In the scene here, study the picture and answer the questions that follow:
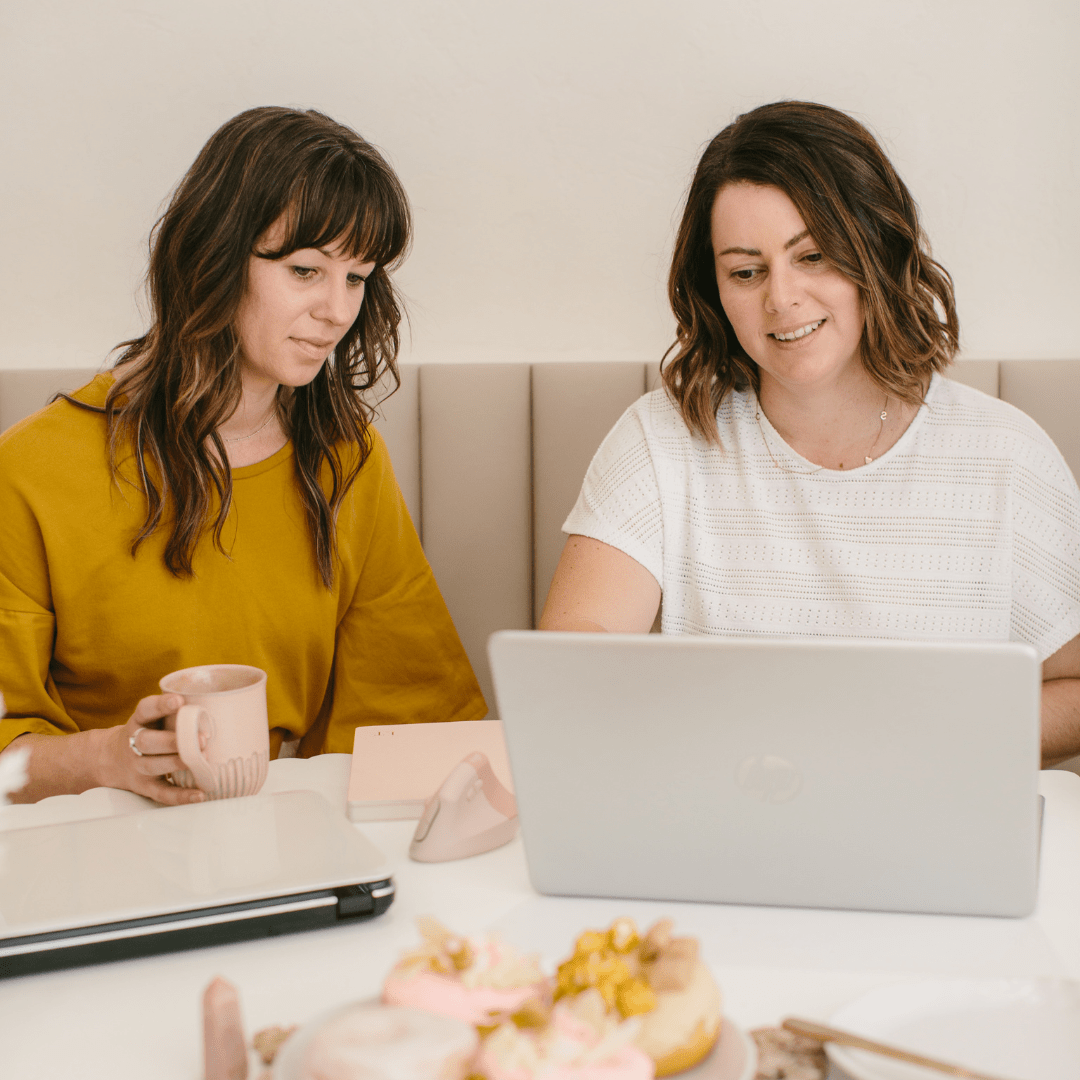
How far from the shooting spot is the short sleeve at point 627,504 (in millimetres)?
1256

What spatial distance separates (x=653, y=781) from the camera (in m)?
0.60

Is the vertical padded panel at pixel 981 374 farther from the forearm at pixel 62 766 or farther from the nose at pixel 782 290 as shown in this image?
the forearm at pixel 62 766

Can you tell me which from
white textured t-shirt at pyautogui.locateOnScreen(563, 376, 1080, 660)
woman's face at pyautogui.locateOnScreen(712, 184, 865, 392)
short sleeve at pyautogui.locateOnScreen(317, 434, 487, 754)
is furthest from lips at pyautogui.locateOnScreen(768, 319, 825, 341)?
short sleeve at pyautogui.locateOnScreen(317, 434, 487, 754)

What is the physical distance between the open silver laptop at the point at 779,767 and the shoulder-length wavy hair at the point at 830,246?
29.1 inches

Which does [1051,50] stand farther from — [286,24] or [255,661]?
[255,661]

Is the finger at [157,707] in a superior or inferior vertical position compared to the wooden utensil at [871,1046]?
superior

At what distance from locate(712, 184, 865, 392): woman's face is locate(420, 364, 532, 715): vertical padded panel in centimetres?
49

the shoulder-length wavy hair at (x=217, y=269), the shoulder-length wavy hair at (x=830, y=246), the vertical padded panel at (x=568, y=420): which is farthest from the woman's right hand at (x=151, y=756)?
the vertical padded panel at (x=568, y=420)

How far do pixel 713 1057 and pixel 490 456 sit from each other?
1259 mm

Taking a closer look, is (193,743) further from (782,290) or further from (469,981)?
(782,290)

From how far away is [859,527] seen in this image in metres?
1.21

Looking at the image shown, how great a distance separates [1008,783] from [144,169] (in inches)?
64.2

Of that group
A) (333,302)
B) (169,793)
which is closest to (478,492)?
(333,302)

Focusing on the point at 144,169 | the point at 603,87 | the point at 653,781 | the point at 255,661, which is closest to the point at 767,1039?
the point at 653,781
